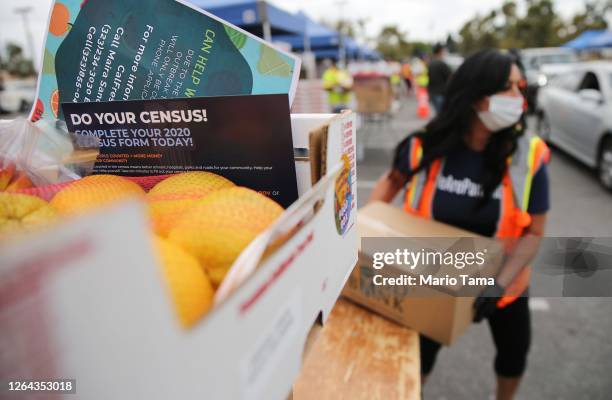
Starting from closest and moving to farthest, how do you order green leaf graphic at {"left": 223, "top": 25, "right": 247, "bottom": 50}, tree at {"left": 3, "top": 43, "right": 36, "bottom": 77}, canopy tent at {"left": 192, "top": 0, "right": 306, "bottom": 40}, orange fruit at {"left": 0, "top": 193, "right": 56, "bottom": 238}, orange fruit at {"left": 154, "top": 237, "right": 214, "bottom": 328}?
1. orange fruit at {"left": 154, "top": 237, "right": 214, "bottom": 328}
2. orange fruit at {"left": 0, "top": 193, "right": 56, "bottom": 238}
3. green leaf graphic at {"left": 223, "top": 25, "right": 247, "bottom": 50}
4. canopy tent at {"left": 192, "top": 0, "right": 306, "bottom": 40}
5. tree at {"left": 3, "top": 43, "right": 36, "bottom": 77}

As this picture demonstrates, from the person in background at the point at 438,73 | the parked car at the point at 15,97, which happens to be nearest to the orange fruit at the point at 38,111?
the person in background at the point at 438,73

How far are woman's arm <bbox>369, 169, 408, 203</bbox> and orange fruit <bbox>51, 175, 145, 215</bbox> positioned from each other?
1.45m

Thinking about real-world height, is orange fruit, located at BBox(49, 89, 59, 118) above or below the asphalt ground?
above

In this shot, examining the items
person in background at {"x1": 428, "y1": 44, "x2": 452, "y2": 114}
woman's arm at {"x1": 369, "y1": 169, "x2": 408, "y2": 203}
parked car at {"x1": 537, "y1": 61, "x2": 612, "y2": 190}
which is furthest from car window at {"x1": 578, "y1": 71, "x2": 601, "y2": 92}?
woman's arm at {"x1": 369, "y1": 169, "x2": 408, "y2": 203}

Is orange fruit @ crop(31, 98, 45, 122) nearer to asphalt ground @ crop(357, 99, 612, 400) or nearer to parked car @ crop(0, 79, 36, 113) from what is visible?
asphalt ground @ crop(357, 99, 612, 400)

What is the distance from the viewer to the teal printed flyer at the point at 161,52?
0.58 meters

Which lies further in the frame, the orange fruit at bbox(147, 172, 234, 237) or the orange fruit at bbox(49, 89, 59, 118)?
the orange fruit at bbox(49, 89, 59, 118)

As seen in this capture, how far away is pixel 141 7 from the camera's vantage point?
0.58 meters

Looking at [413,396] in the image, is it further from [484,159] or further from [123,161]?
[484,159]

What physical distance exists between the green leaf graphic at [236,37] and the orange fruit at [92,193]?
0.80 feet

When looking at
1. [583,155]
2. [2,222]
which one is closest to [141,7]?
[2,222]

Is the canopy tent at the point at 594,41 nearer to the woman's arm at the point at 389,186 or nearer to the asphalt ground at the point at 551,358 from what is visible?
the asphalt ground at the point at 551,358

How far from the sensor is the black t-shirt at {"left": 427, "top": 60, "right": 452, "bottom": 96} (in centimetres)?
701

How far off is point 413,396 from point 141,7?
39.7 inches
